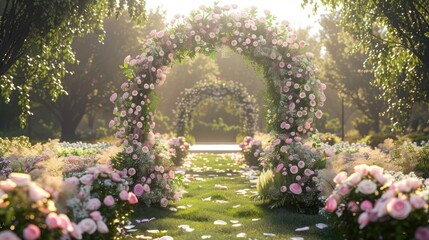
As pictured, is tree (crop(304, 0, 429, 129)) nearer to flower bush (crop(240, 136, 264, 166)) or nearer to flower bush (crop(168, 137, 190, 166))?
flower bush (crop(240, 136, 264, 166))

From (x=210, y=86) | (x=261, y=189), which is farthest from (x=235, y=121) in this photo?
(x=261, y=189)

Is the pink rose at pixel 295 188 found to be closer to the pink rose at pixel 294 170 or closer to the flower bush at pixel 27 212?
the pink rose at pixel 294 170

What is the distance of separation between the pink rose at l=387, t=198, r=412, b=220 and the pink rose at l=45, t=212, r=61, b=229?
233cm

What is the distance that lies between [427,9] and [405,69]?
154 centimetres

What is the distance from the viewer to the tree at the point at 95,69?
103 ft

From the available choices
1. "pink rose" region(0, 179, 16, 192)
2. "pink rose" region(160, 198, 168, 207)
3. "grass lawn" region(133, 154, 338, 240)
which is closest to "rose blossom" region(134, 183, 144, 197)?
"grass lawn" region(133, 154, 338, 240)

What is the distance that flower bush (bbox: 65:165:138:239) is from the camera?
4.39m

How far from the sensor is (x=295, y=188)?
29.1ft

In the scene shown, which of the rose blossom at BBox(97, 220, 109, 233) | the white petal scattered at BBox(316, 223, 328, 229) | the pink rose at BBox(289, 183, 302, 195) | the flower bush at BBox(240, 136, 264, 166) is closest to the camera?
the rose blossom at BBox(97, 220, 109, 233)

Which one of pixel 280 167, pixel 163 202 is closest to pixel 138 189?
pixel 163 202

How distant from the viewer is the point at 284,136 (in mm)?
9531

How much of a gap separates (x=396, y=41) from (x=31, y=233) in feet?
36.3

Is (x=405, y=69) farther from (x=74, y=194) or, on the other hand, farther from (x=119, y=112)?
(x=74, y=194)

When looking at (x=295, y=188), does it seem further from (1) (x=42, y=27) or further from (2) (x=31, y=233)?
(1) (x=42, y=27)
